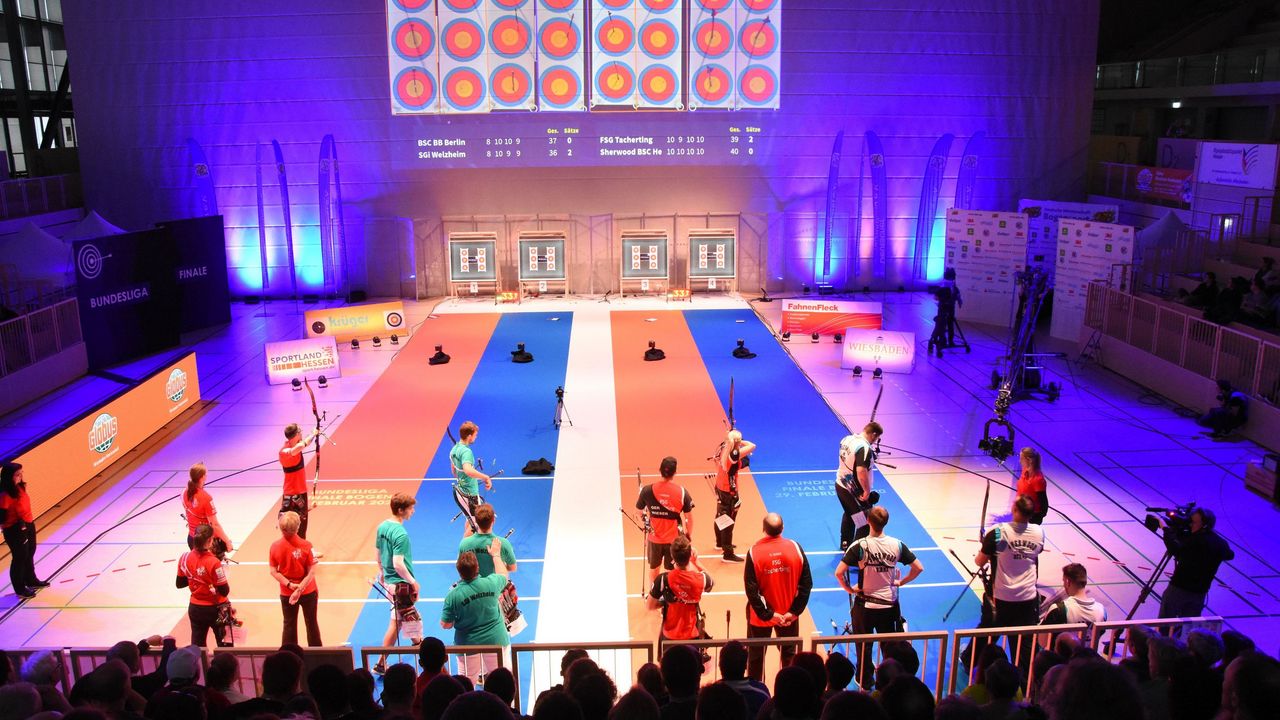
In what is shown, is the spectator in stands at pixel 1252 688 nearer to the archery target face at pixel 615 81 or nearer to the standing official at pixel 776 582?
the standing official at pixel 776 582

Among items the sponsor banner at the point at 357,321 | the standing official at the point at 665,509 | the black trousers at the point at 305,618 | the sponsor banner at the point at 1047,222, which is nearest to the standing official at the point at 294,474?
the black trousers at the point at 305,618

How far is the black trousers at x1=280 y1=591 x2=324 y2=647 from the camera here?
29.3 ft

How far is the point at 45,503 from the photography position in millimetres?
12453

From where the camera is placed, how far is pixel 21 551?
10438 mm

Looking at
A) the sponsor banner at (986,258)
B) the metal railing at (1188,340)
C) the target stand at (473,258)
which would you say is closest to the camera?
the metal railing at (1188,340)

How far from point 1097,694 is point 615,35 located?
77.0ft

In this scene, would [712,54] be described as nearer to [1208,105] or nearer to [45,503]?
[1208,105]

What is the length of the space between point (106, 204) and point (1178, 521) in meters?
27.1

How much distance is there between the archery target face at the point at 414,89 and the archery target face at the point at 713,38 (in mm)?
6981

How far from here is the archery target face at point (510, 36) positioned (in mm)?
25031

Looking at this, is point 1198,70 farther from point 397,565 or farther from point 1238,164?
point 397,565

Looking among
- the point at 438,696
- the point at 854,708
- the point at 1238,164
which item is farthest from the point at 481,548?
the point at 1238,164

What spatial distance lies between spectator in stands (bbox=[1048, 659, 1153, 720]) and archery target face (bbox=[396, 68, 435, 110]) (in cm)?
2395

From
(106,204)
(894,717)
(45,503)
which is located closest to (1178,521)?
(894,717)
